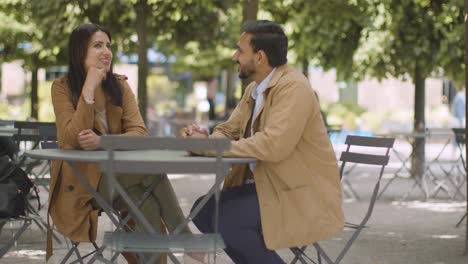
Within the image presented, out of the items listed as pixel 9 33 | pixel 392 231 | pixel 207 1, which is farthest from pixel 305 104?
pixel 9 33

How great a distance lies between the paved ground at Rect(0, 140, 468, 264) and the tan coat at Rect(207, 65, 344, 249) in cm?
249

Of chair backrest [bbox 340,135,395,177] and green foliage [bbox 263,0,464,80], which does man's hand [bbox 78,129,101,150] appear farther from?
green foliage [bbox 263,0,464,80]

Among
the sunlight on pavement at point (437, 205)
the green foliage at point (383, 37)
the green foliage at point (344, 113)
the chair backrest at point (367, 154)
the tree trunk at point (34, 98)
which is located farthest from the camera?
the green foliage at point (344, 113)

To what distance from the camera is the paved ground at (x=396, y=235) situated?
8.03 m

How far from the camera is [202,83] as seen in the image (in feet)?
145

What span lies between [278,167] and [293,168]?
80mm

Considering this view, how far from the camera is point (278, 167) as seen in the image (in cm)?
516

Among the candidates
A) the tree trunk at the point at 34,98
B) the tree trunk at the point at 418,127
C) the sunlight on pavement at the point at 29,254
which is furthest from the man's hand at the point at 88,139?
the tree trunk at the point at 34,98

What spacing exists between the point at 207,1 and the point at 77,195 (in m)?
9.08

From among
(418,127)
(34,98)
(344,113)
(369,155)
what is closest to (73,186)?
(369,155)

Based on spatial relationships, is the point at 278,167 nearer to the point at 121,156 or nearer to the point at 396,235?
the point at 121,156

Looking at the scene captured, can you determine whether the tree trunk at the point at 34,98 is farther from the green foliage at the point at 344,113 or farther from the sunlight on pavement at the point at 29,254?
the green foliage at the point at 344,113

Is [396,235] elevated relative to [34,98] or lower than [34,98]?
lower

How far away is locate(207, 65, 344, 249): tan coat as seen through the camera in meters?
5.09
